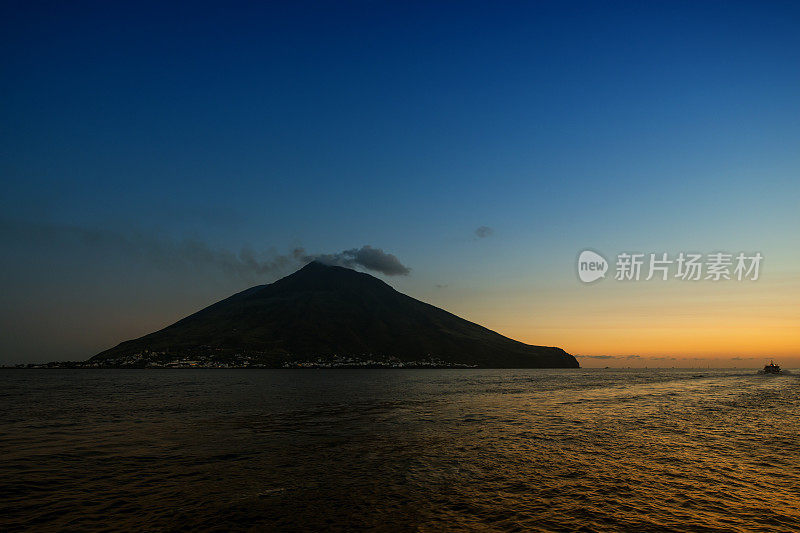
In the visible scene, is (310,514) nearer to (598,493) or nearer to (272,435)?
(598,493)

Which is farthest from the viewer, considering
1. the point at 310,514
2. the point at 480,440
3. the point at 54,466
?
the point at 480,440

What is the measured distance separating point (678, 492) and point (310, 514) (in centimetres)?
2195

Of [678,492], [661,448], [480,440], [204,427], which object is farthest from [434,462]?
[204,427]

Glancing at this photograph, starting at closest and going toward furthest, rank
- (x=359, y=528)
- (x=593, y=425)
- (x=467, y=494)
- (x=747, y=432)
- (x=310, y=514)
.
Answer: (x=359, y=528)
(x=310, y=514)
(x=467, y=494)
(x=747, y=432)
(x=593, y=425)

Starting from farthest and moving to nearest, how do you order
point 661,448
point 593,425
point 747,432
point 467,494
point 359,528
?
1. point 593,425
2. point 747,432
3. point 661,448
4. point 467,494
5. point 359,528

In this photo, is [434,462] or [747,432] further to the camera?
[747,432]

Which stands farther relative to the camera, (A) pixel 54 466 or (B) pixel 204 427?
(B) pixel 204 427

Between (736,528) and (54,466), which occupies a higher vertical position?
(736,528)

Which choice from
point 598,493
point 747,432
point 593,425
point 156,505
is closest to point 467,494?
point 598,493

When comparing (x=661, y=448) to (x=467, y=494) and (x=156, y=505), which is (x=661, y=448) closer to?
(x=467, y=494)

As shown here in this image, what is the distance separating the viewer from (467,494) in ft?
81.8

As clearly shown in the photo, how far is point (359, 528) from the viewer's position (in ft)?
64.3

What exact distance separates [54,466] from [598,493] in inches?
1481

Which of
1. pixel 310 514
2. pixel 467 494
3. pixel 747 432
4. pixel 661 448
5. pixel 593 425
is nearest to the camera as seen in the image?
pixel 310 514
